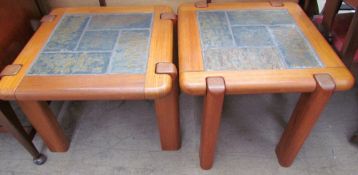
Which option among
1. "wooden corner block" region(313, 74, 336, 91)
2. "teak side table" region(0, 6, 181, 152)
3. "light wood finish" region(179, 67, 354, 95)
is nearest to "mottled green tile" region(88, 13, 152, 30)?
"teak side table" region(0, 6, 181, 152)

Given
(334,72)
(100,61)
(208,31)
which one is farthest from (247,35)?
(100,61)

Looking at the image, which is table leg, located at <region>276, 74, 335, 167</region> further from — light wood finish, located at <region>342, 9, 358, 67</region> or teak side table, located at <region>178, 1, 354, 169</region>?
light wood finish, located at <region>342, 9, 358, 67</region>

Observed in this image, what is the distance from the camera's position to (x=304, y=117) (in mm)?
786

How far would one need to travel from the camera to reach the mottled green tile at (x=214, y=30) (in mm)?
836

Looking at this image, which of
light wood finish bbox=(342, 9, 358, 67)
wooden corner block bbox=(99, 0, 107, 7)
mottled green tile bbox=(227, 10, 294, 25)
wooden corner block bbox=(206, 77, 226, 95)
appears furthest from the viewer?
wooden corner block bbox=(99, 0, 107, 7)

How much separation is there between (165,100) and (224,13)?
1.45 ft

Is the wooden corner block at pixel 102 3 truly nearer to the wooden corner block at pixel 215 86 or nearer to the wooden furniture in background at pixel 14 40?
the wooden furniture in background at pixel 14 40

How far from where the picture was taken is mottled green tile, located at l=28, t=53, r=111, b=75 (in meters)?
0.77

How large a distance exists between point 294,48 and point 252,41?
0.44 ft

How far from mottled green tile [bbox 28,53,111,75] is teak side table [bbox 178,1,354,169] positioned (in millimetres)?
259

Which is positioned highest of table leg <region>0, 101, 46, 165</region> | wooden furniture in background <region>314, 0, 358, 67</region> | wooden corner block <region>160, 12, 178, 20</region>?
wooden corner block <region>160, 12, 178, 20</region>

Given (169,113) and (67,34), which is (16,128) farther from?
(169,113)

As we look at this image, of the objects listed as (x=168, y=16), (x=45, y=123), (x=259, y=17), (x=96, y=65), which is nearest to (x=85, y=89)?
(x=96, y=65)

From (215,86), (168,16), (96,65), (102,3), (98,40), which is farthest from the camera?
(102,3)
